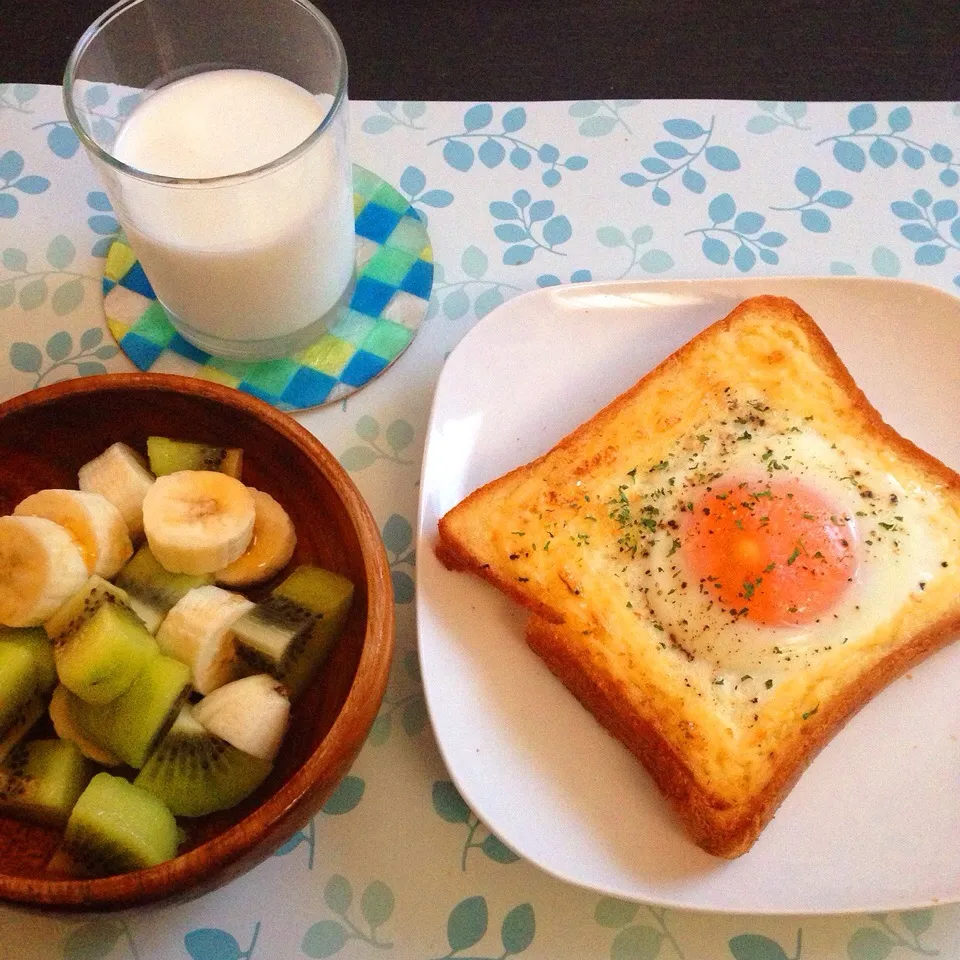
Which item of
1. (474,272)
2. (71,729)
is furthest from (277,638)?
(474,272)

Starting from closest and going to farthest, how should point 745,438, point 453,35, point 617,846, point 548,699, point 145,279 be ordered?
point 617,846
point 548,699
point 745,438
point 145,279
point 453,35

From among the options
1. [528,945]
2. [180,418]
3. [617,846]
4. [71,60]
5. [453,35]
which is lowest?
[528,945]

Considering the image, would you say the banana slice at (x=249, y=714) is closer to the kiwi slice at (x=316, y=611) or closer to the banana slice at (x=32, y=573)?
the kiwi slice at (x=316, y=611)

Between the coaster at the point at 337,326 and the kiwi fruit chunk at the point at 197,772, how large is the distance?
70 cm

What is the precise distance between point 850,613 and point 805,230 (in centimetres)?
90

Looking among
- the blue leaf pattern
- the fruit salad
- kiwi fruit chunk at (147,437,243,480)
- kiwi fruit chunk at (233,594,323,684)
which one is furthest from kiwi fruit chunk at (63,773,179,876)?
the blue leaf pattern

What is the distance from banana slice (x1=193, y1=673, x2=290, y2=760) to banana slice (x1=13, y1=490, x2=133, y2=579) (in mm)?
262

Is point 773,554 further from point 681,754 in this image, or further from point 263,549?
point 263,549

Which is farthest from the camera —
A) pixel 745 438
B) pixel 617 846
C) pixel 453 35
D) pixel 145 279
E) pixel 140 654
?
pixel 453 35

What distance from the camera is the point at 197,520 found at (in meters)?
1.39

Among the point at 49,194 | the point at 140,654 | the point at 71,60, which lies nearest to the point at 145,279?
the point at 49,194

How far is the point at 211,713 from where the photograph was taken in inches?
52.0

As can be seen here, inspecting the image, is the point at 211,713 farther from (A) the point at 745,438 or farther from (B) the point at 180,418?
(A) the point at 745,438

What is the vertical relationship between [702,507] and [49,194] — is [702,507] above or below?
below
